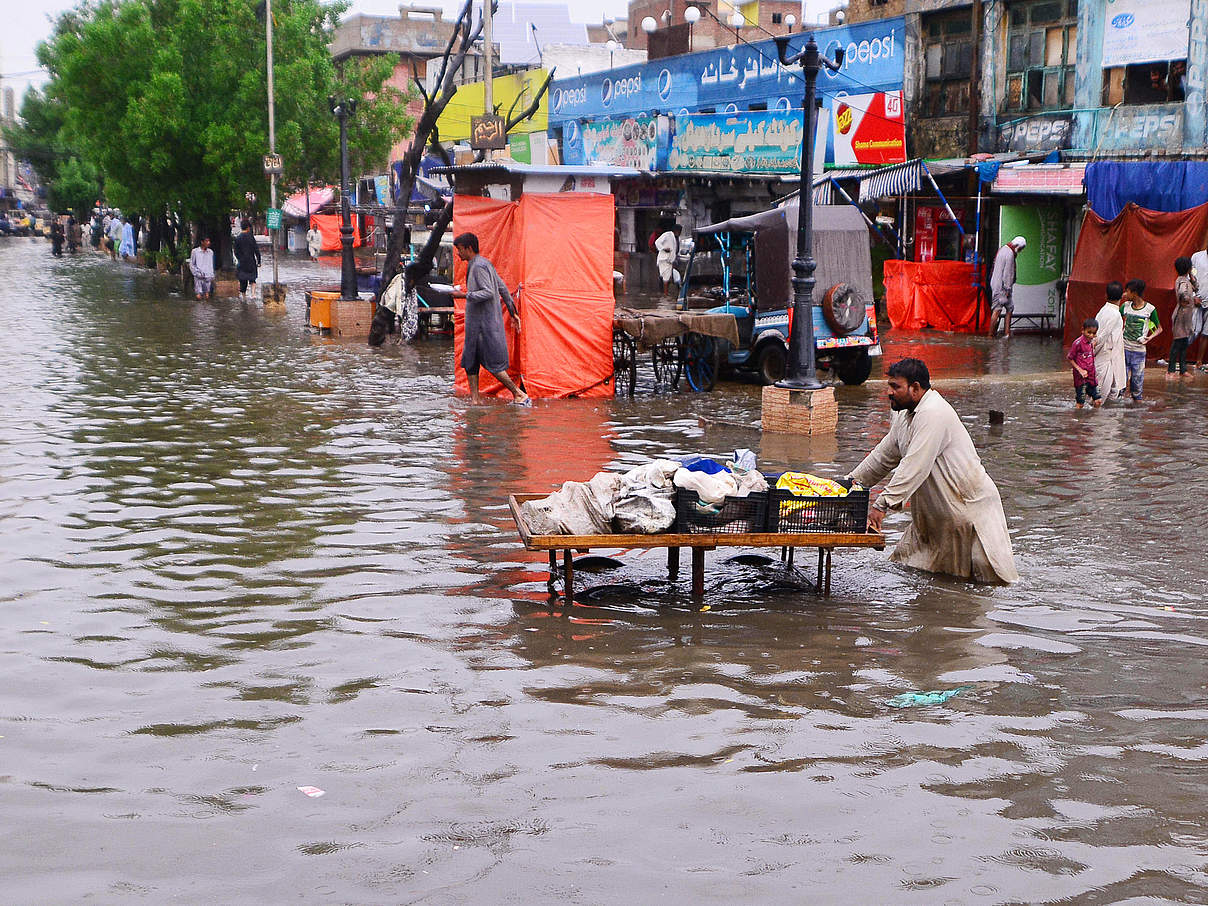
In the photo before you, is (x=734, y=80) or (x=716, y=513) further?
(x=734, y=80)

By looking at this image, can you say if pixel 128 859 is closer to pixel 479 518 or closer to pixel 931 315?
pixel 479 518

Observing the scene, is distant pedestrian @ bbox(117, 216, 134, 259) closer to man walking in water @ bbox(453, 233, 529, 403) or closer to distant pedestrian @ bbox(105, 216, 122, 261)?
distant pedestrian @ bbox(105, 216, 122, 261)

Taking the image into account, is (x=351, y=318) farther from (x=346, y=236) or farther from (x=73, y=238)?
(x=73, y=238)

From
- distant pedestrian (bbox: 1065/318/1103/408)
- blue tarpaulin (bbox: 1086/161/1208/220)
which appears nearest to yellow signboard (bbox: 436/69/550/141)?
blue tarpaulin (bbox: 1086/161/1208/220)

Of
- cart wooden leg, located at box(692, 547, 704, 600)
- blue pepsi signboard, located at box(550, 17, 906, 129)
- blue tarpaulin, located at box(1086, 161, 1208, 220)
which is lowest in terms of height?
cart wooden leg, located at box(692, 547, 704, 600)

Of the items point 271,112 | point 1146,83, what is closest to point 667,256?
point 271,112

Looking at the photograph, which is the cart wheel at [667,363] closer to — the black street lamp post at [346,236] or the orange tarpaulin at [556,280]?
the orange tarpaulin at [556,280]

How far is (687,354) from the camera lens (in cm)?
1750

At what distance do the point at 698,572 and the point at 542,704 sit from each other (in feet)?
6.05

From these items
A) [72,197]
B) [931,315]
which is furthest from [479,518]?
[72,197]

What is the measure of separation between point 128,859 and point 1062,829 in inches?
133

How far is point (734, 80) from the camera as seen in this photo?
33.2m

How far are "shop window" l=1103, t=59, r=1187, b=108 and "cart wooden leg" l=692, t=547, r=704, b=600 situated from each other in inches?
713

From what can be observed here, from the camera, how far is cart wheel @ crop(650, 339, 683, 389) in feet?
57.8
